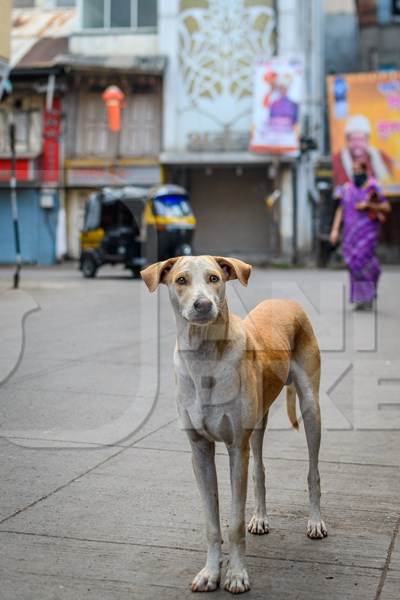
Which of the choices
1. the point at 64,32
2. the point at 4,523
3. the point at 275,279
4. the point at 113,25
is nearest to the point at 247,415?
the point at 4,523

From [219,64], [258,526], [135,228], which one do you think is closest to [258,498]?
[258,526]

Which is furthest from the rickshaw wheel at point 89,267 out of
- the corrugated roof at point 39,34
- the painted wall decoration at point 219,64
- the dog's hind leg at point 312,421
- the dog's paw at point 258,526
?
the dog's paw at point 258,526

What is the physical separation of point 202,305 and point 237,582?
103 cm

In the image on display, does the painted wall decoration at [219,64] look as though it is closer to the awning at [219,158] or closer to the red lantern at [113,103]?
the awning at [219,158]

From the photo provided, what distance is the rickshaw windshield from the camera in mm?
22156

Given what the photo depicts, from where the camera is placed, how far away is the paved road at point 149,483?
347 cm

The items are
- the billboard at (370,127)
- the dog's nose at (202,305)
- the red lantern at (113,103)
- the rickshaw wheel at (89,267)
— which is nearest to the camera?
the dog's nose at (202,305)

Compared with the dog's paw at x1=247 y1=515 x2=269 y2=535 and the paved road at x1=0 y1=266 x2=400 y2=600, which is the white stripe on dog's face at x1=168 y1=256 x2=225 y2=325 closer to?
the paved road at x1=0 y1=266 x2=400 y2=600

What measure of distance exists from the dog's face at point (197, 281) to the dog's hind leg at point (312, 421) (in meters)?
0.81

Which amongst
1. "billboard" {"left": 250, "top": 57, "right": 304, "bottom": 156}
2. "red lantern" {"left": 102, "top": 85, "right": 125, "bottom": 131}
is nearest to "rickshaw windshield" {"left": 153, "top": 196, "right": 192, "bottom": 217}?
"billboard" {"left": 250, "top": 57, "right": 304, "bottom": 156}

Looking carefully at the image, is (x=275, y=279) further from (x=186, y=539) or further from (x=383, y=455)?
(x=186, y=539)

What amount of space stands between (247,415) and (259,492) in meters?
0.71

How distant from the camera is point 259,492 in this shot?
404 centimetres

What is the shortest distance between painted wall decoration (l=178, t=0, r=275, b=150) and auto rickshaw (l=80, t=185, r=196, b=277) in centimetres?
739
